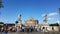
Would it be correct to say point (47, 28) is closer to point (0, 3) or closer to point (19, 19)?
point (19, 19)

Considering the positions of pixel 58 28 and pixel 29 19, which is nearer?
pixel 58 28

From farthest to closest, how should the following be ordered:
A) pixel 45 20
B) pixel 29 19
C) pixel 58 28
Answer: pixel 29 19 < pixel 45 20 < pixel 58 28

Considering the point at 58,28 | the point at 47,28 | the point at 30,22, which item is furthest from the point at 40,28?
the point at 30,22

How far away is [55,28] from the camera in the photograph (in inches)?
2181

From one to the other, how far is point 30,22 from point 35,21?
110 inches

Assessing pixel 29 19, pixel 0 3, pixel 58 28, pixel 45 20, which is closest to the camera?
pixel 0 3

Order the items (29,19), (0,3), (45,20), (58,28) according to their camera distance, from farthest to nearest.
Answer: (29,19) < (45,20) < (58,28) < (0,3)

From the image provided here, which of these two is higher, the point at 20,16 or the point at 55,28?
the point at 20,16

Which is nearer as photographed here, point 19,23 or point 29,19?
point 19,23

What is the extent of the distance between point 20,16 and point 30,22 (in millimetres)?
27784

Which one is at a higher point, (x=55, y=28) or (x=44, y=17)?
(x=44, y=17)

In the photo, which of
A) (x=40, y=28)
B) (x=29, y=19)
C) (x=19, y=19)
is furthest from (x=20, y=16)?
(x=29, y=19)

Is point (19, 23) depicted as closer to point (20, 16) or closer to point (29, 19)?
point (20, 16)

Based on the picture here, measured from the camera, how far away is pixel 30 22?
84375 mm
